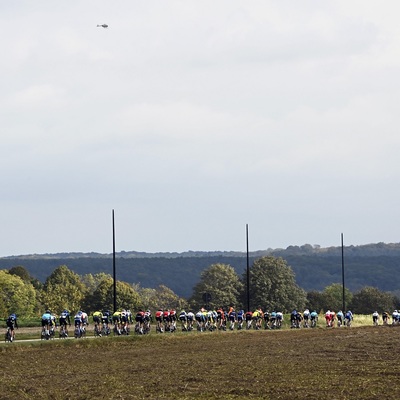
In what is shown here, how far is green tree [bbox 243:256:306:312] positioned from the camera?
148125mm

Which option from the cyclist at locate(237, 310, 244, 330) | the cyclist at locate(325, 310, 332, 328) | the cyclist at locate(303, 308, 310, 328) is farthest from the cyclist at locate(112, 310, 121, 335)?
the cyclist at locate(325, 310, 332, 328)

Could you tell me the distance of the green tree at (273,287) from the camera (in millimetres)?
148125

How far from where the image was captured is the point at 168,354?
195 ft

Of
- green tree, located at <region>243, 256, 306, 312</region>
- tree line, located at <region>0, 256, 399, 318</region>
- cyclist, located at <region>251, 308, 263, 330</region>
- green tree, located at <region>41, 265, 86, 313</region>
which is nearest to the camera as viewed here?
cyclist, located at <region>251, 308, 263, 330</region>

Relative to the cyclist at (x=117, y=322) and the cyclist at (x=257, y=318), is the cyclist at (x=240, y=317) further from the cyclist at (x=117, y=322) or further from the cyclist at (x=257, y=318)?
the cyclist at (x=117, y=322)

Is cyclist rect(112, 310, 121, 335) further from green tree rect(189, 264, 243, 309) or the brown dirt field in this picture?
green tree rect(189, 264, 243, 309)

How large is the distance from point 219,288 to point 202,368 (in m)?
107

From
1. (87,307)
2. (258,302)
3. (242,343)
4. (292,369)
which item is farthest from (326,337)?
(87,307)

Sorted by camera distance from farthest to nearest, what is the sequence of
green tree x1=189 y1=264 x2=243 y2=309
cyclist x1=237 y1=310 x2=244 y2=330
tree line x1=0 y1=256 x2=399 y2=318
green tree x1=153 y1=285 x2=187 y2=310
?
green tree x1=153 y1=285 x2=187 y2=310 < green tree x1=189 y1=264 x2=243 y2=309 < tree line x1=0 y1=256 x2=399 y2=318 < cyclist x1=237 y1=310 x2=244 y2=330

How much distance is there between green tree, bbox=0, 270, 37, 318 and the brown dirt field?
278 ft

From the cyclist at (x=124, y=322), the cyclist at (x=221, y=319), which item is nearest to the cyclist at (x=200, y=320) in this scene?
the cyclist at (x=221, y=319)

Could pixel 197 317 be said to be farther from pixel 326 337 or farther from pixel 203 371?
pixel 203 371

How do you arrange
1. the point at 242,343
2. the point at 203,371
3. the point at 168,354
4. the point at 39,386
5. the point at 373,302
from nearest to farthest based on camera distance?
the point at 39,386 < the point at 203,371 < the point at 168,354 < the point at 242,343 < the point at 373,302

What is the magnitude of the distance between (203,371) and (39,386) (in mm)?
8830
